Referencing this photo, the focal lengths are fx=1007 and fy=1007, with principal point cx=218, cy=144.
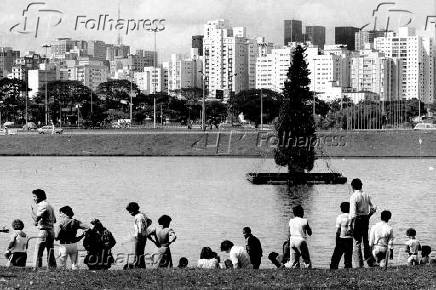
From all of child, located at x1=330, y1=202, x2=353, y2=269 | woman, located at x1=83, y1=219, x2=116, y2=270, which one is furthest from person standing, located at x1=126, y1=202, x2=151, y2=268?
child, located at x1=330, y1=202, x2=353, y2=269

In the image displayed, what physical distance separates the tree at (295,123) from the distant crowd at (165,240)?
138ft

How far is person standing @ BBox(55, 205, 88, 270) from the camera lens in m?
21.8

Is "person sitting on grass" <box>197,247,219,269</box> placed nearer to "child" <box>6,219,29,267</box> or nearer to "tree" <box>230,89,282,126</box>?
"child" <box>6,219,29,267</box>

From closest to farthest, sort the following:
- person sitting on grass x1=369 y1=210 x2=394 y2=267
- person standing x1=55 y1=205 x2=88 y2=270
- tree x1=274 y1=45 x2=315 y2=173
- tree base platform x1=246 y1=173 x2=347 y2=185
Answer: person standing x1=55 y1=205 x2=88 y2=270, person sitting on grass x1=369 y1=210 x2=394 y2=267, tree base platform x1=246 y1=173 x2=347 y2=185, tree x1=274 y1=45 x2=315 y2=173

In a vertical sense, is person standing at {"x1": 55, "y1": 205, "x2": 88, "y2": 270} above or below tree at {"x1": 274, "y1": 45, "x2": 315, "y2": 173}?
below

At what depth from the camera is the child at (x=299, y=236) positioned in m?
22.2

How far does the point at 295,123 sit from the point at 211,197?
17.5m

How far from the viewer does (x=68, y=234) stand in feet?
72.1

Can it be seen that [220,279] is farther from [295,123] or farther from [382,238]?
[295,123]

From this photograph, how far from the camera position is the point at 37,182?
60.3 meters

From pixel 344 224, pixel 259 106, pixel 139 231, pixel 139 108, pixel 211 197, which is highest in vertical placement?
pixel 139 108

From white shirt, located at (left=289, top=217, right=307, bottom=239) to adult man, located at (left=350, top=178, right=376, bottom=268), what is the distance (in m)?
1.18

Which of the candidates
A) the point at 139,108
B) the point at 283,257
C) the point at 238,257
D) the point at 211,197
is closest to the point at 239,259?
the point at 238,257

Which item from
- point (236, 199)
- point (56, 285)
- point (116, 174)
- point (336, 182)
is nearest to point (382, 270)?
point (56, 285)
